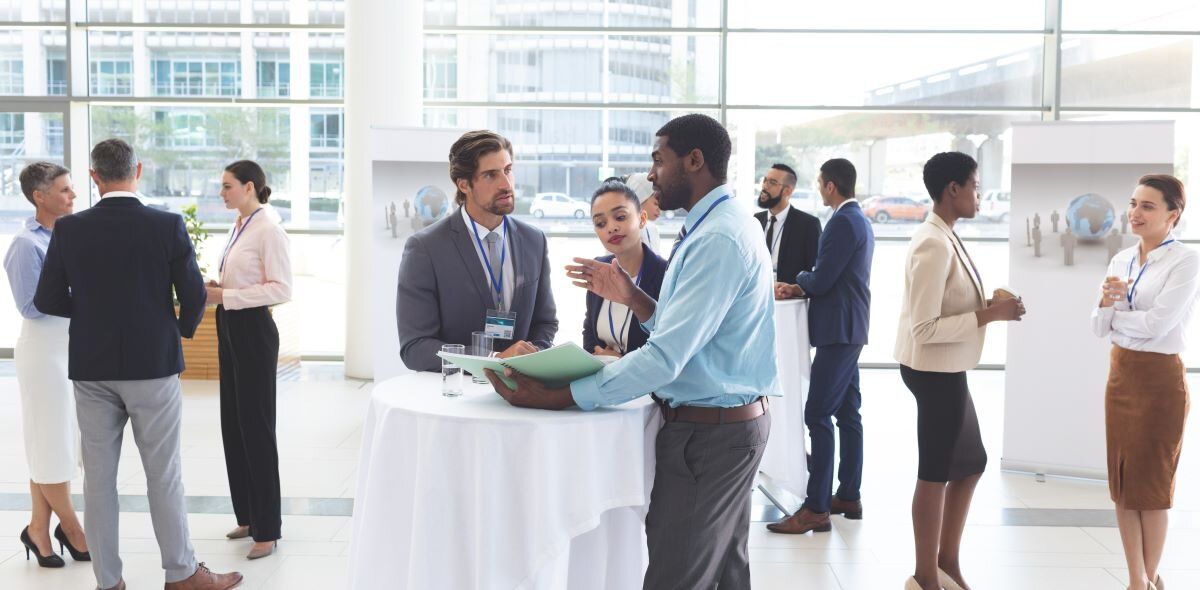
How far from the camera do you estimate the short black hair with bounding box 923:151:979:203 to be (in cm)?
354

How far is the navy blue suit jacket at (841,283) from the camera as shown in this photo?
4754 millimetres

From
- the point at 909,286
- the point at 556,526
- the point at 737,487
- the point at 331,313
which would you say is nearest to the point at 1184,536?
the point at 909,286

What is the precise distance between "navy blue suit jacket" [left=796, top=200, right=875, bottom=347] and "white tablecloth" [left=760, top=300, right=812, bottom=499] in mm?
92

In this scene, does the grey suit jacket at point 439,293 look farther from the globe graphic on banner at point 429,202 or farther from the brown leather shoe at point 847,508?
the globe graphic on banner at point 429,202

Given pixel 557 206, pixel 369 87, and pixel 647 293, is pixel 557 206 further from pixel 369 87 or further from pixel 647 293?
pixel 647 293

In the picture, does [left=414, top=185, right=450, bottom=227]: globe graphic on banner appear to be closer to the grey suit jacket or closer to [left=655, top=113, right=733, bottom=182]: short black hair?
the grey suit jacket

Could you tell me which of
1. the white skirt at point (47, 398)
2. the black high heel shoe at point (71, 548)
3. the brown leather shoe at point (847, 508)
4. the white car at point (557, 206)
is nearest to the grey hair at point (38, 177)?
the white skirt at point (47, 398)

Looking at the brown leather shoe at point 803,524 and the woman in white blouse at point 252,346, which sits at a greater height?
the woman in white blouse at point 252,346

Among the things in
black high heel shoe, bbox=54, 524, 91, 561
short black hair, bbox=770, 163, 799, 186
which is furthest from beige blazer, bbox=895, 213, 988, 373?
black high heel shoe, bbox=54, 524, 91, 561

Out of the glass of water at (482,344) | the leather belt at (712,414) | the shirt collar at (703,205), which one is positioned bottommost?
the leather belt at (712,414)

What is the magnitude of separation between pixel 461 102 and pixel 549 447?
7.41m

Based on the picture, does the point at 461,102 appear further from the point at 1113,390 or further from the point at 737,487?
the point at 737,487

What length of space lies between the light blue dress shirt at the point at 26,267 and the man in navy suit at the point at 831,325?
11.0 feet

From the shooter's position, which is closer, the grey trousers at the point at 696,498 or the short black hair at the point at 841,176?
the grey trousers at the point at 696,498
